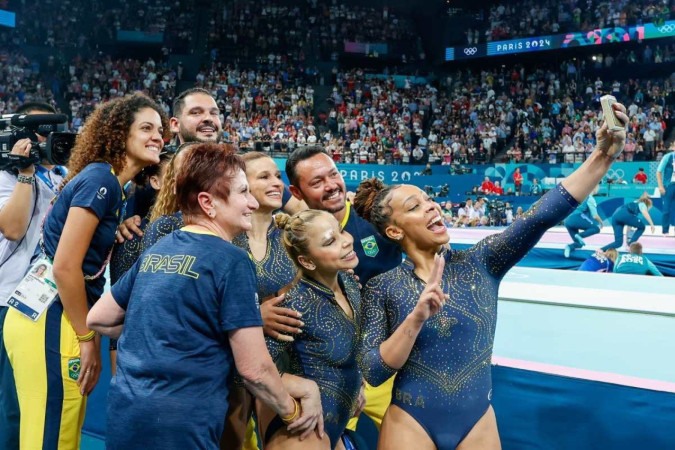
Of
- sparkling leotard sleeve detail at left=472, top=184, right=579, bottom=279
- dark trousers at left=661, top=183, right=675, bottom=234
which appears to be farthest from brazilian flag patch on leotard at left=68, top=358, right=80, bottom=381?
dark trousers at left=661, top=183, right=675, bottom=234

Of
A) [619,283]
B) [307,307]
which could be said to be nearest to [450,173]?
[619,283]

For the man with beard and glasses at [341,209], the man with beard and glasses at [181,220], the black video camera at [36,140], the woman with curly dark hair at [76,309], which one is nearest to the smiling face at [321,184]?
the man with beard and glasses at [341,209]

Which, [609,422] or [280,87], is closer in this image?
[609,422]

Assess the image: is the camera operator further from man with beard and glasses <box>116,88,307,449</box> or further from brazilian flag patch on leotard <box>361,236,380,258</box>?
brazilian flag patch on leotard <box>361,236,380,258</box>

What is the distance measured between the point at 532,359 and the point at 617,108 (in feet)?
4.68

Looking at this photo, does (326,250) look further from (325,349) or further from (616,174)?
(616,174)

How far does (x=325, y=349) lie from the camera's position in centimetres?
197

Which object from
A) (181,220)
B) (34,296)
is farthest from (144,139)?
(34,296)

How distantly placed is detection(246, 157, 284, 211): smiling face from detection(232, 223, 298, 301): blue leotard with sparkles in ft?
0.46

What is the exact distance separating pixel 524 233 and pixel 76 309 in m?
1.59

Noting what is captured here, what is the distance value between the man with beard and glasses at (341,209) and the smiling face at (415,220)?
0.41 metres

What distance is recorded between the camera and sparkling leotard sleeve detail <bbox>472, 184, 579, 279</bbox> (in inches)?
77.9

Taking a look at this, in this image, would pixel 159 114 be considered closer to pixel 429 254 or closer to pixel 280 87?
pixel 429 254

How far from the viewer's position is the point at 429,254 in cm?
212
